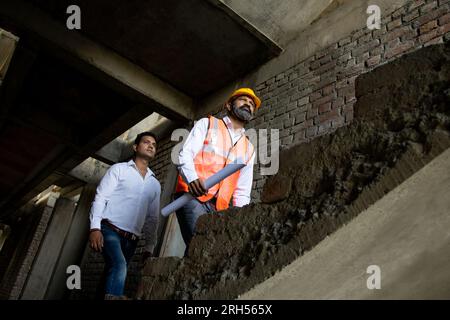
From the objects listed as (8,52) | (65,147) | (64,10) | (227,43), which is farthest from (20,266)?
(227,43)

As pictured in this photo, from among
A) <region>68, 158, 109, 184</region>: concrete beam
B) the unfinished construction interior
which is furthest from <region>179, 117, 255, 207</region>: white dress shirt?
<region>68, 158, 109, 184</region>: concrete beam

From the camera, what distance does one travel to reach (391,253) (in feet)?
3.50

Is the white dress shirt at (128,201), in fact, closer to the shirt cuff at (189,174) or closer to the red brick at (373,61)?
the shirt cuff at (189,174)

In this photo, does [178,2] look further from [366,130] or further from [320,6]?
[366,130]

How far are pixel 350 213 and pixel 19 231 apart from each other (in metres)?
16.6

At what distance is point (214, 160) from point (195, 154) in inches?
6.0

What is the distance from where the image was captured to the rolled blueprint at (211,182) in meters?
2.18

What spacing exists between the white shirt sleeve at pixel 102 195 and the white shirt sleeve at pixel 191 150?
2.54ft

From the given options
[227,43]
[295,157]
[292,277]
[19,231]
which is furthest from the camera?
[19,231]

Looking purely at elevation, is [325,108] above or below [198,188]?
above

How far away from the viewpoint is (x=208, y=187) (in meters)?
2.29

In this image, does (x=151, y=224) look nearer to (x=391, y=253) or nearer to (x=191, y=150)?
(x=191, y=150)

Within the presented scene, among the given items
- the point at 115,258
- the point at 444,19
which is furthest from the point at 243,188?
the point at 444,19
